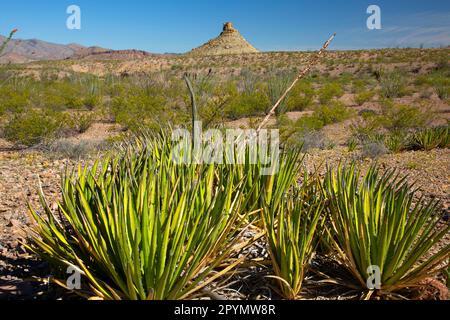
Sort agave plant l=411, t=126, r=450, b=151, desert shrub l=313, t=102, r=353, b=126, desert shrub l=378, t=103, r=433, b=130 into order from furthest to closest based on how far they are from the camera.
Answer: desert shrub l=313, t=102, r=353, b=126
desert shrub l=378, t=103, r=433, b=130
agave plant l=411, t=126, r=450, b=151

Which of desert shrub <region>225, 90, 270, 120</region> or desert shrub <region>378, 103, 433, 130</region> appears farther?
desert shrub <region>225, 90, 270, 120</region>

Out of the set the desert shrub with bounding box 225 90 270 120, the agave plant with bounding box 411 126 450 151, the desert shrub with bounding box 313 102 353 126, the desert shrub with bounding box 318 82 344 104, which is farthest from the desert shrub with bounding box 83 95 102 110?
the agave plant with bounding box 411 126 450 151

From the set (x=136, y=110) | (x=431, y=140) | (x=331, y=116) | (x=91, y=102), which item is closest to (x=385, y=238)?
(x=431, y=140)

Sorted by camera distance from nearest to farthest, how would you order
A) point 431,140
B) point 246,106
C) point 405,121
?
point 431,140 → point 405,121 → point 246,106

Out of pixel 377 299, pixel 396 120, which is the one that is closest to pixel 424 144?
pixel 396 120

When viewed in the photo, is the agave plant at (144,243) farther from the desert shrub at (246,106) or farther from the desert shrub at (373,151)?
the desert shrub at (246,106)

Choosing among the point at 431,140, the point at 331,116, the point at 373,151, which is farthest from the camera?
the point at 331,116

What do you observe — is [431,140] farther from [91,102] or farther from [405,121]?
[91,102]

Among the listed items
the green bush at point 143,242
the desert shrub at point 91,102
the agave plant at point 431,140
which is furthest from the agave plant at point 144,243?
the desert shrub at point 91,102

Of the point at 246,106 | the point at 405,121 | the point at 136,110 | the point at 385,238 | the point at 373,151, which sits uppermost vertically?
the point at 246,106

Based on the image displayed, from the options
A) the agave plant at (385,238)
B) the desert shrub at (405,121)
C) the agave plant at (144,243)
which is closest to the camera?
the agave plant at (144,243)

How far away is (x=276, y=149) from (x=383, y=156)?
15.1 feet

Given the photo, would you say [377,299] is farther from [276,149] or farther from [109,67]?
[109,67]

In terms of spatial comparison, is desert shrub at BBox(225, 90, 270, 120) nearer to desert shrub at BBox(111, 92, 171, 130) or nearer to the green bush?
desert shrub at BBox(111, 92, 171, 130)
